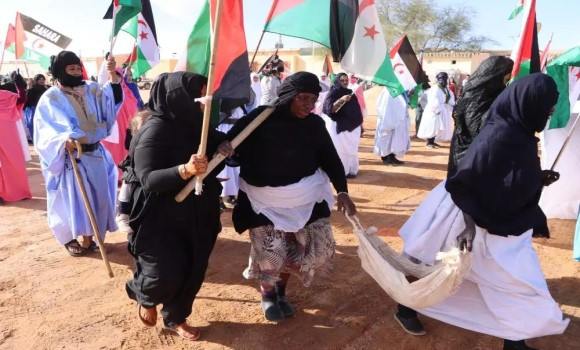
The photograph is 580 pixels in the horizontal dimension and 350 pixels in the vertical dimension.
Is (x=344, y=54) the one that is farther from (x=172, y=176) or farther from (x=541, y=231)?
(x=541, y=231)

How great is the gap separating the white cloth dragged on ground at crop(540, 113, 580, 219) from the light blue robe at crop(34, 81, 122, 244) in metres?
5.22

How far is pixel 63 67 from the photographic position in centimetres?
413

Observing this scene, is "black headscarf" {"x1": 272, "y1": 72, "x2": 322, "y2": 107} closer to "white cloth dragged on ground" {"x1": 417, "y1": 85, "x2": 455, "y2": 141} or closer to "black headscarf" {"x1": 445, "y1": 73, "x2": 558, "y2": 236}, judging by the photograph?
"black headscarf" {"x1": 445, "y1": 73, "x2": 558, "y2": 236}

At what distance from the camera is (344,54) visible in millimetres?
3350

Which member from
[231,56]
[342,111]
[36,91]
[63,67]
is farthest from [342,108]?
[36,91]

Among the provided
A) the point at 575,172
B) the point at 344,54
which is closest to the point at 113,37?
the point at 344,54

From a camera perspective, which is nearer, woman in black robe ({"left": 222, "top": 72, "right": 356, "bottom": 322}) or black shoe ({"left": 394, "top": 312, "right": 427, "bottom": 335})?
woman in black robe ({"left": 222, "top": 72, "right": 356, "bottom": 322})

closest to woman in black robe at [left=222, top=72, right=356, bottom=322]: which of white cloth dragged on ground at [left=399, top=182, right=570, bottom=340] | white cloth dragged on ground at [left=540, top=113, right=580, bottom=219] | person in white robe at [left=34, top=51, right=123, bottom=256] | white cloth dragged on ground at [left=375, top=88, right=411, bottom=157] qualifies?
white cloth dragged on ground at [left=399, top=182, right=570, bottom=340]

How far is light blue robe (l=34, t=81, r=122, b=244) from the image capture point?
411 centimetres

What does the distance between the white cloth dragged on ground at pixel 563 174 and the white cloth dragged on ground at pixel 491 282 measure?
11.2ft

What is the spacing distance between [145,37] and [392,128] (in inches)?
216

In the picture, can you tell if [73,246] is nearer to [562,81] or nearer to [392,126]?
[562,81]

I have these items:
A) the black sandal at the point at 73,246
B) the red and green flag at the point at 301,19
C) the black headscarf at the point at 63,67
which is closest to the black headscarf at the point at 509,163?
the red and green flag at the point at 301,19

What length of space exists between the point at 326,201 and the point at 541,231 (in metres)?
1.51
